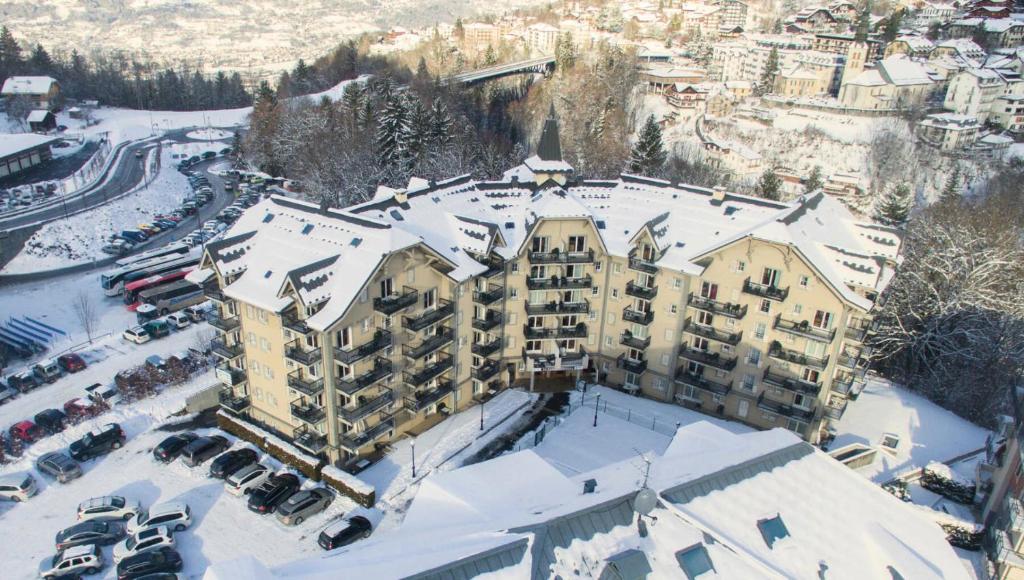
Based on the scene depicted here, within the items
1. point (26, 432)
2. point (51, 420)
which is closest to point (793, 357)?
point (51, 420)

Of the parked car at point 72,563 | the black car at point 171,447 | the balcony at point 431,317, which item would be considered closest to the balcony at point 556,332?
the balcony at point 431,317

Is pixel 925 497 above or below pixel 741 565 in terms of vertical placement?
below

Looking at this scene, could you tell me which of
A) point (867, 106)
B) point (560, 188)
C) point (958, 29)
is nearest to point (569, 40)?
point (867, 106)

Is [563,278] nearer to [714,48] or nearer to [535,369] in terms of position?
[535,369]

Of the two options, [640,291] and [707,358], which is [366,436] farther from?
[707,358]

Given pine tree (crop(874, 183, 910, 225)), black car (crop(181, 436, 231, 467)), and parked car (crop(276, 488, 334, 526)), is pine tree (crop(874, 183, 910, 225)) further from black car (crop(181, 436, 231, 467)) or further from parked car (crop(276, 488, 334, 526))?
black car (crop(181, 436, 231, 467))

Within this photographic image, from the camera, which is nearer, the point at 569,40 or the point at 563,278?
the point at 563,278

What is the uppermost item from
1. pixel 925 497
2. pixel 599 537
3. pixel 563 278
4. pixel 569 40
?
pixel 569 40
